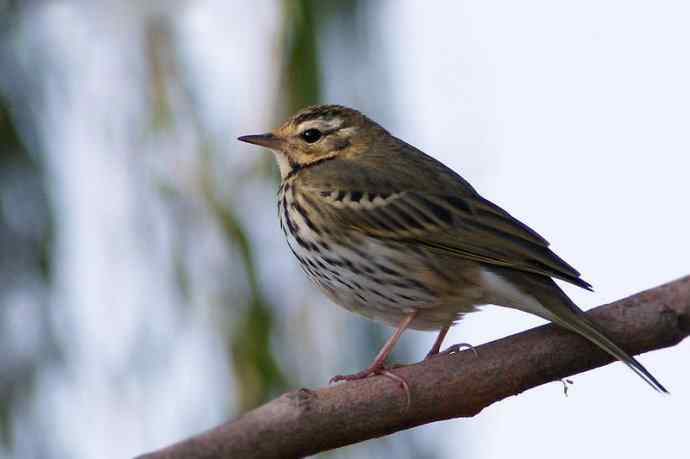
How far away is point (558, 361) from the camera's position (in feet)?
13.5

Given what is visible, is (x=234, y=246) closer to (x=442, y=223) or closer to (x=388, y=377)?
(x=442, y=223)

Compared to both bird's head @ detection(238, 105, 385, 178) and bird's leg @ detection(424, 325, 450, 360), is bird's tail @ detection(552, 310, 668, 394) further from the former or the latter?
bird's head @ detection(238, 105, 385, 178)

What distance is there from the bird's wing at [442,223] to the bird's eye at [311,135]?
0.28 meters

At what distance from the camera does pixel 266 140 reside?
5.32 m

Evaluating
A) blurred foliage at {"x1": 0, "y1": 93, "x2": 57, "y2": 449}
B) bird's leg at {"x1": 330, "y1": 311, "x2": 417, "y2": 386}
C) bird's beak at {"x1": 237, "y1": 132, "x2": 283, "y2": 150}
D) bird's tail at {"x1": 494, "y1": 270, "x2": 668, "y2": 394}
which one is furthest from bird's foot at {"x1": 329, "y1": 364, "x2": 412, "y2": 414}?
blurred foliage at {"x1": 0, "y1": 93, "x2": 57, "y2": 449}

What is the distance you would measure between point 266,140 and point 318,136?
1.02 feet

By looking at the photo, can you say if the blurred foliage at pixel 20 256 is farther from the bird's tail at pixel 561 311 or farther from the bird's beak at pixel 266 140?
the bird's tail at pixel 561 311

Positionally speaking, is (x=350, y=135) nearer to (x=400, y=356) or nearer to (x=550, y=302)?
(x=400, y=356)

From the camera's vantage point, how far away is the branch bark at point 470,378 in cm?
374

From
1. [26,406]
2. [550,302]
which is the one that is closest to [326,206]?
[550,302]

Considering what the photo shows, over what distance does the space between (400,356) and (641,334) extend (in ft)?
5.05

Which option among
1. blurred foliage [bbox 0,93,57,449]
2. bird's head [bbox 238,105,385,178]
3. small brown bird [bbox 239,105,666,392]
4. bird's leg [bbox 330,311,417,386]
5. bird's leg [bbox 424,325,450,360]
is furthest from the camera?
bird's head [bbox 238,105,385,178]

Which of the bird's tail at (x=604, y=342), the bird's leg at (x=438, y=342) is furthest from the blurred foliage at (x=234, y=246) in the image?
the bird's tail at (x=604, y=342)

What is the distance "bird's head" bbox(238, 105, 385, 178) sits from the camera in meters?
5.39
